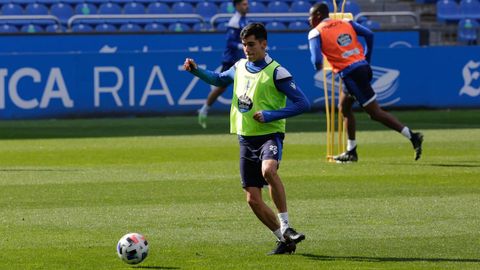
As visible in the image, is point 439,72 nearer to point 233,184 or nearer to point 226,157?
point 226,157

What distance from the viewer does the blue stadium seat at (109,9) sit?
3144cm

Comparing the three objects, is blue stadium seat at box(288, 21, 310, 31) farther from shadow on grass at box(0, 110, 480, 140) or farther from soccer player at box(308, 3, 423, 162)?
soccer player at box(308, 3, 423, 162)

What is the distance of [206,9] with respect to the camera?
107ft

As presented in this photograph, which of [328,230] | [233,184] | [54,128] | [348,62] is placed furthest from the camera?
[54,128]

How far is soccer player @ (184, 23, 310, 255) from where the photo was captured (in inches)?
392

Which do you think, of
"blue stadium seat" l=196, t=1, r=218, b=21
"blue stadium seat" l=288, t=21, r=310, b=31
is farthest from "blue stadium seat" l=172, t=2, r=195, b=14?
"blue stadium seat" l=288, t=21, r=310, b=31

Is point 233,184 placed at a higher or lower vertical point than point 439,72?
higher

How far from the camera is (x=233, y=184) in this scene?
14992 millimetres

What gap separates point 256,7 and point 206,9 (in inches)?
56.9

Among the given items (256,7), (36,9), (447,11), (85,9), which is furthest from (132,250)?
(447,11)

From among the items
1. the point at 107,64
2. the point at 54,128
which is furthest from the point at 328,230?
the point at 107,64

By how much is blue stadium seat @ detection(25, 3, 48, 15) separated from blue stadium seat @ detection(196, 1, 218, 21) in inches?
159

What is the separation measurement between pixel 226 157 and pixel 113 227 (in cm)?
684

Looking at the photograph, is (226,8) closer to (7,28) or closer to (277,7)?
(277,7)
